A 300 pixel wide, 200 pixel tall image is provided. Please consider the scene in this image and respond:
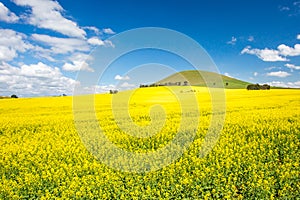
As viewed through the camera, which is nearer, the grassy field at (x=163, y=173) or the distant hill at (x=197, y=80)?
the grassy field at (x=163, y=173)

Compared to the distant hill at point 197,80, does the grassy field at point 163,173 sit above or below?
below

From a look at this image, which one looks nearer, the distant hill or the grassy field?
the grassy field

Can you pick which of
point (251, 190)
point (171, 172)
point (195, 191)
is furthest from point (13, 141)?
point (251, 190)

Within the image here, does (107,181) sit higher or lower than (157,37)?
lower

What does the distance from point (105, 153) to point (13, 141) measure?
4.82m

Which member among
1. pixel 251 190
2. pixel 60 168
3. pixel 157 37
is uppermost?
pixel 157 37

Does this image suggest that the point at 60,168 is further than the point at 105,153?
No

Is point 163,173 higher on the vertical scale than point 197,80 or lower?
lower

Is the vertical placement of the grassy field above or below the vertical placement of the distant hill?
below

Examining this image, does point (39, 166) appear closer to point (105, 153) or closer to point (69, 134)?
point (105, 153)

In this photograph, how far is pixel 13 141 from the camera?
10.9 metres

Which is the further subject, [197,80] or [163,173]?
[197,80]

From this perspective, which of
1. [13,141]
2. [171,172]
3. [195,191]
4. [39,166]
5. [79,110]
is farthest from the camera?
[79,110]

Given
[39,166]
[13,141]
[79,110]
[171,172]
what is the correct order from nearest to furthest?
[171,172], [39,166], [13,141], [79,110]
